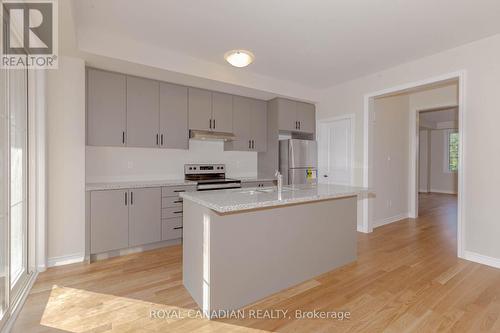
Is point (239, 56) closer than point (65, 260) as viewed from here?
Yes

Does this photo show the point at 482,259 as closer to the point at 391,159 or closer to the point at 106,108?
the point at 391,159

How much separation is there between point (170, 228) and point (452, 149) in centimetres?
1018

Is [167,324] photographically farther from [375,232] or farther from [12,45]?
[375,232]

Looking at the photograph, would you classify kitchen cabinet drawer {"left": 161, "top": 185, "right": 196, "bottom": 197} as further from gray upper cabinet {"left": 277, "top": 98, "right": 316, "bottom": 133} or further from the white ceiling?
gray upper cabinet {"left": 277, "top": 98, "right": 316, "bottom": 133}

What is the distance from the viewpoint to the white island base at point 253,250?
6.33 feet

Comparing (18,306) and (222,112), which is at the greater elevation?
(222,112)

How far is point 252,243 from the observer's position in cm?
210

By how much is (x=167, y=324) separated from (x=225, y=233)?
0.78 meters

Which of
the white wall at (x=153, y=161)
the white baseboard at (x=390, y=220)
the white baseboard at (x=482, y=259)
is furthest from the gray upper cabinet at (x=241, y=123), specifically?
the white baseboard at (x=482, y=259)

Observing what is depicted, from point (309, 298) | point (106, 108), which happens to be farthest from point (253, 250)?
point (106, 108)

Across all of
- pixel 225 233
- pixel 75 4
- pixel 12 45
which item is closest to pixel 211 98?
pixel 75 4

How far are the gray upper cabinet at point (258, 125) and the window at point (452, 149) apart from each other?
8.15m

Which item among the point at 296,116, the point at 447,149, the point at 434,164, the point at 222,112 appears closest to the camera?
the point at 222,112

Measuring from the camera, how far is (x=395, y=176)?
4.97 metres
